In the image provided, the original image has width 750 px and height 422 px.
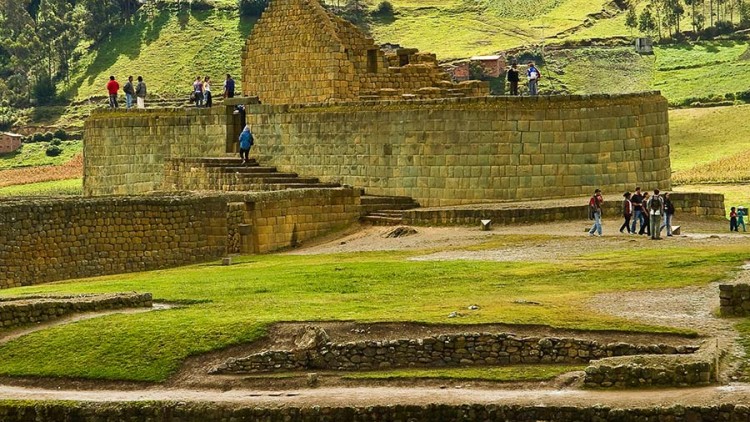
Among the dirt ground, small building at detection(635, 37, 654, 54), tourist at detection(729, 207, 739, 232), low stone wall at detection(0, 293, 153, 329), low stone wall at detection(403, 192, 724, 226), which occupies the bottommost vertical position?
the dirt ground

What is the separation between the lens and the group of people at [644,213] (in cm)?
4262

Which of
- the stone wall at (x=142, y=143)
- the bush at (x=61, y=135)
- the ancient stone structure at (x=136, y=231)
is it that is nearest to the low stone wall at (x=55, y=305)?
the ancient stone structure at (x=136, y=231)

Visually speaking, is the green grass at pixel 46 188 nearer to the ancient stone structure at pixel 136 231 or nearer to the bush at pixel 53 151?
the bush at pixel 53 151

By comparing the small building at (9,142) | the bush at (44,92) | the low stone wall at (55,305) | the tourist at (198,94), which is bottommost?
the low stone wall at (55,305)

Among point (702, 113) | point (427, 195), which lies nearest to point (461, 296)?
point (427, 195)

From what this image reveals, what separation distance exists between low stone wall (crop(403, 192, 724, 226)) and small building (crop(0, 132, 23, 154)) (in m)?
58.4

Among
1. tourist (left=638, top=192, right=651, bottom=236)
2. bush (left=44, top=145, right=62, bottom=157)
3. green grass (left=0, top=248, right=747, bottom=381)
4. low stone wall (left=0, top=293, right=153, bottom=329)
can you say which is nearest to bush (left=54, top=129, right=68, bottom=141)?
bush (left=44, top=145, right=62, bottom=157)

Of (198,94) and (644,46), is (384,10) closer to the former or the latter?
(644,46)

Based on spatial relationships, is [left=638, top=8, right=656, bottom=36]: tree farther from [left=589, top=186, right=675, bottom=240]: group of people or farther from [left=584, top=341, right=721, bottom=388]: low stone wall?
[left=584, top=341, right=721, bottom=388]: low stone wall

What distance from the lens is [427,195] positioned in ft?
165

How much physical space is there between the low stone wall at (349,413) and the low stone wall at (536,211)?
1907 centimetres

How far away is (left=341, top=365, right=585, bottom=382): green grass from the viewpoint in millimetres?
28938

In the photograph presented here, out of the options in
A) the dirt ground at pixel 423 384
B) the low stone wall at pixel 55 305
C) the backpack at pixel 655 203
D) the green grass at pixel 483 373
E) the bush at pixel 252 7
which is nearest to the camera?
the dirt ground at pixel 423 384

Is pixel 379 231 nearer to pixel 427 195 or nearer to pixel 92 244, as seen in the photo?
pixel 427 195
